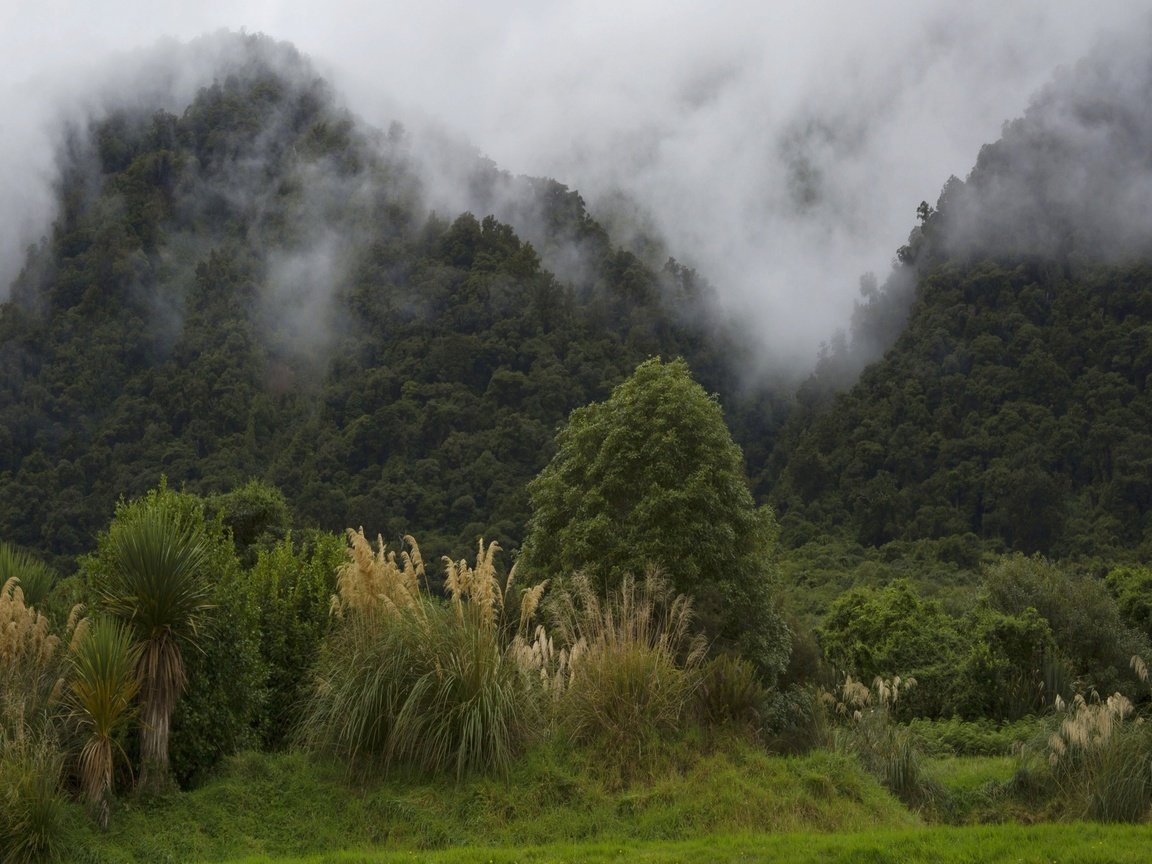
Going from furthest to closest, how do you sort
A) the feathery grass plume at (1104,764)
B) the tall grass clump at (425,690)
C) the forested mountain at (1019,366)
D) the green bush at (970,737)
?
1. the forested mountain at (1019,366)
2. the green bush at (970,737)
3. the feathery grass plume at (1104,764)
4. the tall grass clump at (425,690)

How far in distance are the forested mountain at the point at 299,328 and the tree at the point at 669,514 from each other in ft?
112

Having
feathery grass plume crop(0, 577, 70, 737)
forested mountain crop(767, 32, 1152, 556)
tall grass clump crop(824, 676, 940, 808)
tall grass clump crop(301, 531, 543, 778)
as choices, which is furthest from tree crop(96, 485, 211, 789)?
forested mountain crop(767, 32, 1152, 556)

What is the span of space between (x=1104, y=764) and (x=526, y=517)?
51.7 meters

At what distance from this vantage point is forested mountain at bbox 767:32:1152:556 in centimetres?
6969

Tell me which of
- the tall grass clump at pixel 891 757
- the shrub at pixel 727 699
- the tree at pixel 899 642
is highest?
the tree at pixel 899 642

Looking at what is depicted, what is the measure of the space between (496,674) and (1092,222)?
9005 cm

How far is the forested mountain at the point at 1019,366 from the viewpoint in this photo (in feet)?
229

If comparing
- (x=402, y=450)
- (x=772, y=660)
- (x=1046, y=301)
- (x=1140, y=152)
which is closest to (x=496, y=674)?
(x=772, y=660)

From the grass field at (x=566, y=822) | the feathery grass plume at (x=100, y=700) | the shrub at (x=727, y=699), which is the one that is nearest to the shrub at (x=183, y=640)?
the grass field at (x=566, y=822)

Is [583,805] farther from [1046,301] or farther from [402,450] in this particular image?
[1046,301]

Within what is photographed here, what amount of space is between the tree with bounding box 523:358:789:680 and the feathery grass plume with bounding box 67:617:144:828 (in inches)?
479

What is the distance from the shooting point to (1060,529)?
224 feet

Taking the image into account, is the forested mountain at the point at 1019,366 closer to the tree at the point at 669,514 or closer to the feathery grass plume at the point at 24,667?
the tree at the point at 669,514

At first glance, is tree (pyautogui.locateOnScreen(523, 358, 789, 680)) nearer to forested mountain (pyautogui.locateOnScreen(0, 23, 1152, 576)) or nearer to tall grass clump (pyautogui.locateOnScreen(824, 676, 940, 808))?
tall grass clump (pyautogui.locateOnScreen(824, 676, 940, 808))
